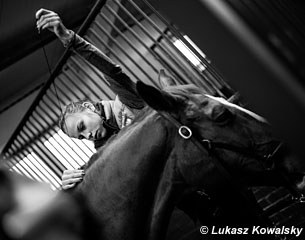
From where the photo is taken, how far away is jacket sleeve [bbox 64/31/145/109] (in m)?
1.42

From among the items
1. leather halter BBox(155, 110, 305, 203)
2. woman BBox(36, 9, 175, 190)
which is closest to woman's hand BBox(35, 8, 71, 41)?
woman BBox(36, 9, 175, 190)

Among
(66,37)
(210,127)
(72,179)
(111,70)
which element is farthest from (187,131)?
(66,37)

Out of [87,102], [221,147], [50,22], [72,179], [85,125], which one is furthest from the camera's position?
[87,102]

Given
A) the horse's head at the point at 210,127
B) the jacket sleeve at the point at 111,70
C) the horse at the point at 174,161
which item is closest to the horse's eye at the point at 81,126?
the jacket sleeve at the point at 111,70

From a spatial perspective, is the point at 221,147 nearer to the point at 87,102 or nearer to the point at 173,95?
the point at 173,95

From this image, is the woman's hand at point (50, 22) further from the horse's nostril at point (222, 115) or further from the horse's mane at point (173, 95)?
the horse's nostril at point (222, 115)

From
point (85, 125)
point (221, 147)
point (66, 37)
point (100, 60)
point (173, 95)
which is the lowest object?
point (221, 147)

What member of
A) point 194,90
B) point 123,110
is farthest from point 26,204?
point 123,110

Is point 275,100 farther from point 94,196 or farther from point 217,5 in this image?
point 94,196

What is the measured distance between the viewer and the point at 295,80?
210mm

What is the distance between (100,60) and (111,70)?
0.18ft

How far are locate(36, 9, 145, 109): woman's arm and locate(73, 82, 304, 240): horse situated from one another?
1.21 feet

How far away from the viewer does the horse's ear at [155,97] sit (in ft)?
3.22

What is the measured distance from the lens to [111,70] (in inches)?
55.7
